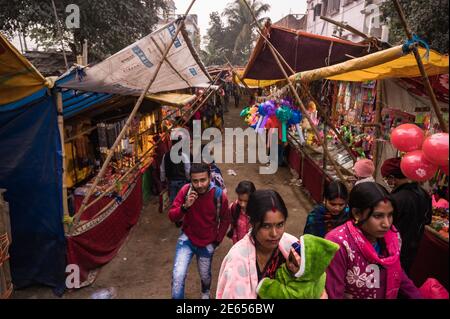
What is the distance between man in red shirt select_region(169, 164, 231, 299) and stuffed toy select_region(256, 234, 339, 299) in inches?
77.3

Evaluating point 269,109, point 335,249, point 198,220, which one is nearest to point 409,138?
point 335,249

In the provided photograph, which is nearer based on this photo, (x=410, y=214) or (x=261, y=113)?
(x=410, y=214)

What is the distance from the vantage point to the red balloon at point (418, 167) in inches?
91.9

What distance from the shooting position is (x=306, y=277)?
1.72 meters

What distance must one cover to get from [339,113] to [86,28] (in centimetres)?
916

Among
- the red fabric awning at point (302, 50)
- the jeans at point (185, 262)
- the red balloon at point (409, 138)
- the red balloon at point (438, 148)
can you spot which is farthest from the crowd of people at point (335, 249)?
the red fabric awning at point (302, 50)

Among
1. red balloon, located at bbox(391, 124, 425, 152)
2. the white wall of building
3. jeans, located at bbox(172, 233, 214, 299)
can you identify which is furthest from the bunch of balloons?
the white wall of building

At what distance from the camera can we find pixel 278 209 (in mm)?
2066

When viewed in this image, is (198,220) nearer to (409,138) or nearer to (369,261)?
(369,261)

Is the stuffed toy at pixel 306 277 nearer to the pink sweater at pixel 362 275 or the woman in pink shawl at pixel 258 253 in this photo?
the woman in pink shawl at pixel 258 253

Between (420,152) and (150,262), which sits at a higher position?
(420,152)

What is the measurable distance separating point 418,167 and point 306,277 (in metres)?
1.27

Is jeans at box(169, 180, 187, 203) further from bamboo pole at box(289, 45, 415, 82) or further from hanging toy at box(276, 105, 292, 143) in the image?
bamboo pole at box(289, 45, 415, 82)

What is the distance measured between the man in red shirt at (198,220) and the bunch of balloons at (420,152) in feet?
6.36
